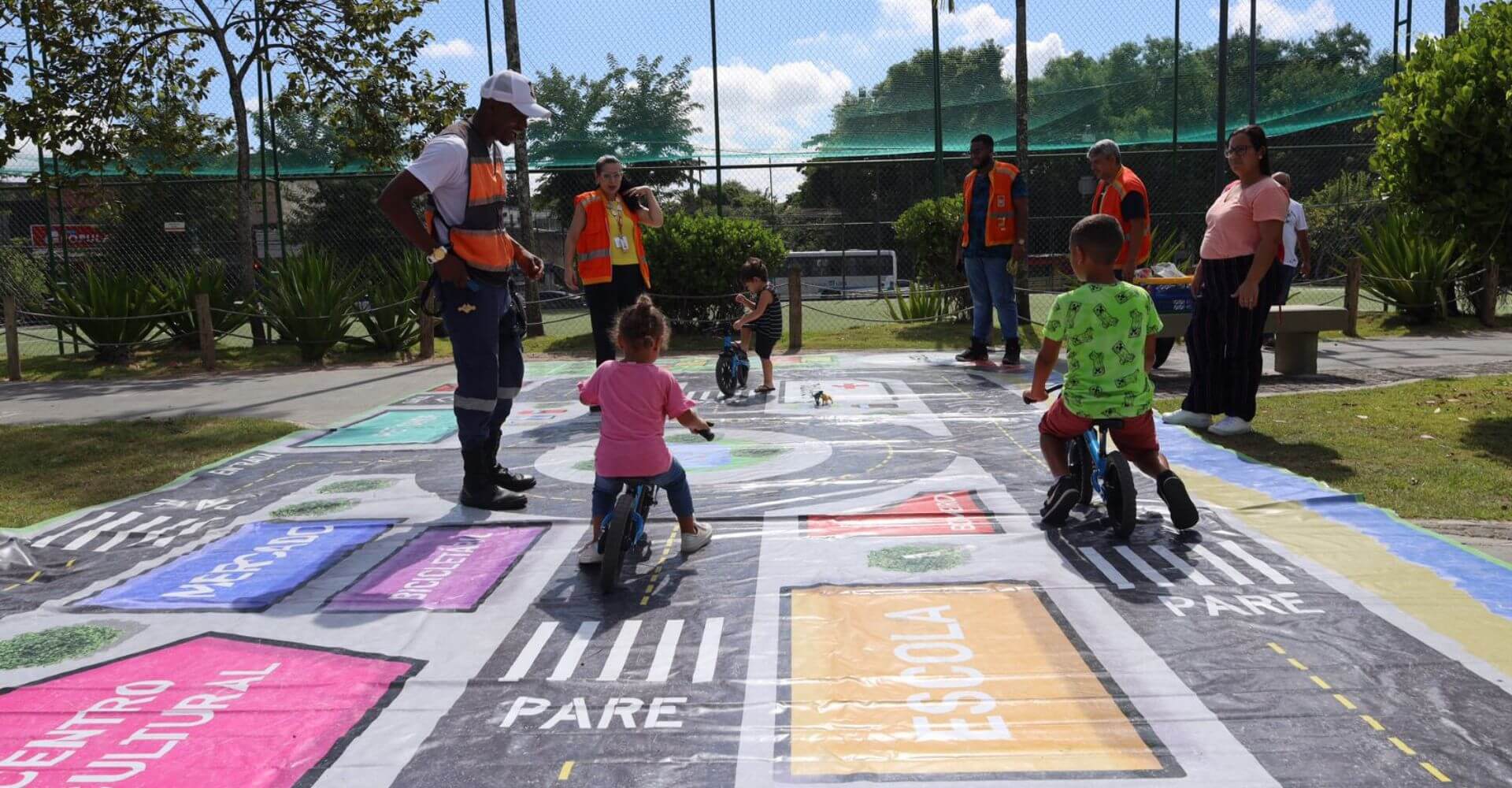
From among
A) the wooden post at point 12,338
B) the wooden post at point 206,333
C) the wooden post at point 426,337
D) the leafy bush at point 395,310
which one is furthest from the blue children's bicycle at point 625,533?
the wooden post at point 12,338

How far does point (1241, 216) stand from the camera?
588 cm

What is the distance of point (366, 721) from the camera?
8.82 feet

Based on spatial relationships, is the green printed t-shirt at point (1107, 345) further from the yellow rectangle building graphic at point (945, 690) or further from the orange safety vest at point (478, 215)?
the orange safety vest at point (478, 215)

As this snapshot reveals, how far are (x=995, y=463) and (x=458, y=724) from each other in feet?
11.3

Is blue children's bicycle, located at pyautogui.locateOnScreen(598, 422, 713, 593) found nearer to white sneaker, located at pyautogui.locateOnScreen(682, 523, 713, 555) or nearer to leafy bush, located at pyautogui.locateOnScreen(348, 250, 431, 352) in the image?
white sneaker, located at pyautogui.locateOnScreen(682, 523, 713, 555)

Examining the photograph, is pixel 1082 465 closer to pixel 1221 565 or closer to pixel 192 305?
pixel 1221 565

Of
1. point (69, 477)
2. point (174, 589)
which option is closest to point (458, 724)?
point (174, 589)

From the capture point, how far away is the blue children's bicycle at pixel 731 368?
8.11 metres

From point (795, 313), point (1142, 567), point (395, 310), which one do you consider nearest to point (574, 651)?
point (1142, 567)

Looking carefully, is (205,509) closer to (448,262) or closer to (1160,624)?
(448,262)

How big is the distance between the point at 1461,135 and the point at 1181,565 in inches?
165

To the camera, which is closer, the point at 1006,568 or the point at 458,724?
the point at 458,724

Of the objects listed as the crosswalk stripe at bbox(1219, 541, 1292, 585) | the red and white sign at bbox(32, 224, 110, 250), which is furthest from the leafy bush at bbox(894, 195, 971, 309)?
the red and white sign at bbox(32, 224, 110, 250)

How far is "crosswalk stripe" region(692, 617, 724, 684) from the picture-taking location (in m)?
2.93
